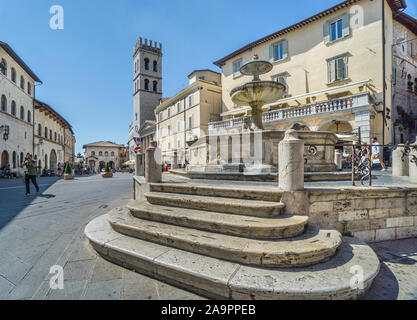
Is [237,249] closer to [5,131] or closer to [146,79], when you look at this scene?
[5,131]

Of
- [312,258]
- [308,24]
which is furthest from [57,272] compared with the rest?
[308,24]

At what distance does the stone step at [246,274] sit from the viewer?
1.88m

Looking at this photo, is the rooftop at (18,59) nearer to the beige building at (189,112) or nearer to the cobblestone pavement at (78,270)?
the beige building at (189,112)

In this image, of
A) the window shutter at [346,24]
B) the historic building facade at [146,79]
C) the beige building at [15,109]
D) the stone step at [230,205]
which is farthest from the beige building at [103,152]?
the stone step at [230,205]

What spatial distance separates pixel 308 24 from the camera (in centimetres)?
1819

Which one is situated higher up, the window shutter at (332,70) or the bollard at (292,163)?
the window shutter at (332,70)

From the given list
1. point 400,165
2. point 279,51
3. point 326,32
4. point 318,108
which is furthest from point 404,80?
point 400,165

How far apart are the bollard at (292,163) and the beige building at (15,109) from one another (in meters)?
25.6

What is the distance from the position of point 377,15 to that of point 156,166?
64.8 ft

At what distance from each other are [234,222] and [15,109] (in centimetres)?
3028

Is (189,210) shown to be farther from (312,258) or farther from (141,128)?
(141,128)

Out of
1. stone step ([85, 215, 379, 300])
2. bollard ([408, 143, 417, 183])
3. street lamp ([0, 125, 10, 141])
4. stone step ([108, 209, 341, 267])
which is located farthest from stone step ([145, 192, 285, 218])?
street lamp ([0, 125, 10, 141])

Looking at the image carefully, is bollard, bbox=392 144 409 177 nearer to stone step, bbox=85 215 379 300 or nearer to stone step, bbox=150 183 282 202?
stone step, bbox=85 215 379 300
